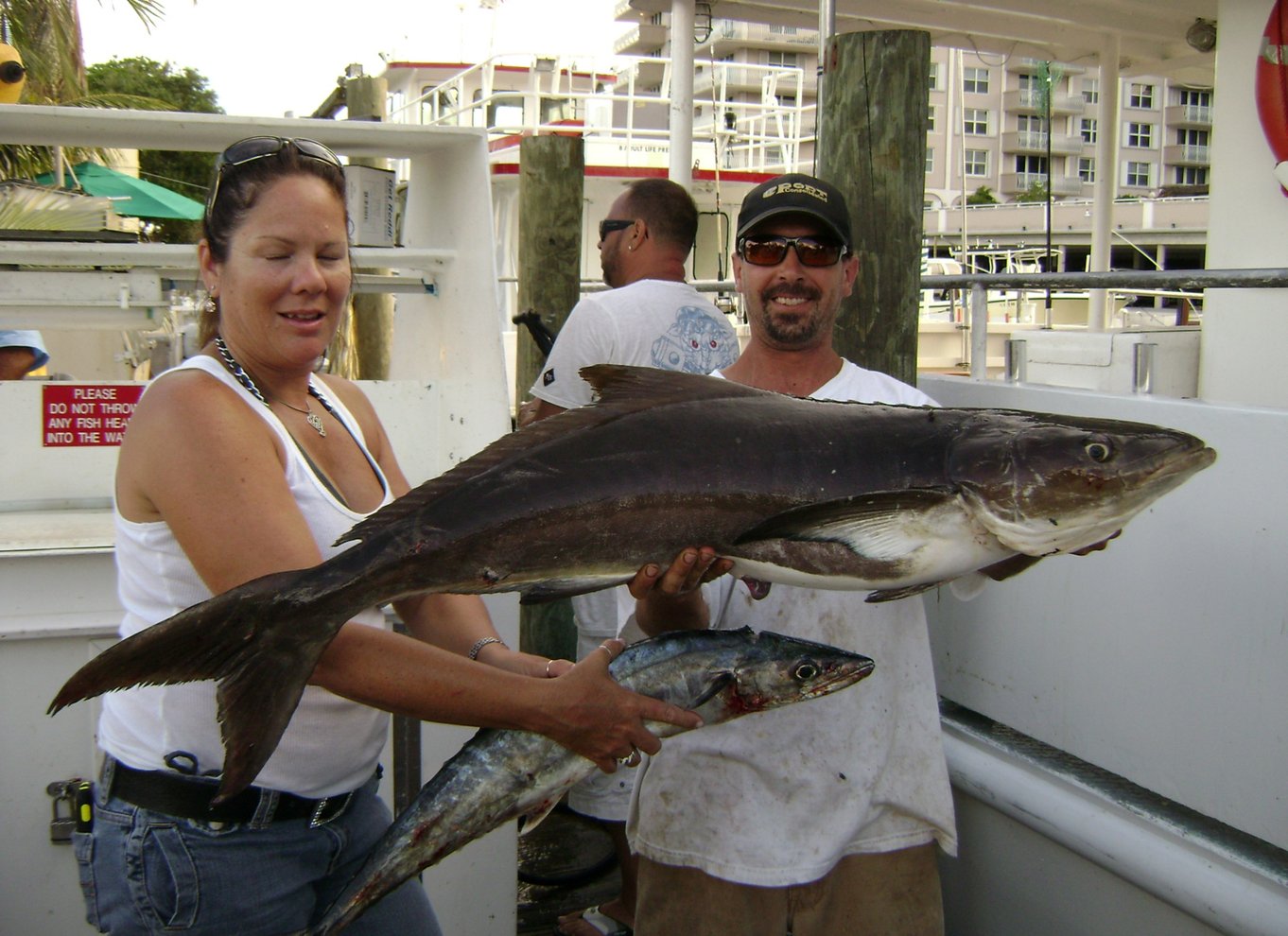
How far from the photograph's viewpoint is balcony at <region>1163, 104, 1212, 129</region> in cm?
7662

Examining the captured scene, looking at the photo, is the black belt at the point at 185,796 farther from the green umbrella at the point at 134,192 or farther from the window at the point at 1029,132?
the window at the point at 1029,132

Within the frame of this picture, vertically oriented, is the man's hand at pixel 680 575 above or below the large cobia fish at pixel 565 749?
above

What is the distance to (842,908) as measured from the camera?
8.31 feet

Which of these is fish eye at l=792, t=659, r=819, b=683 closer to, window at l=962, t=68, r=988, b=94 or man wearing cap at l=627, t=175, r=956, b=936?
man wearing cap at l=627, t=175, r=956, b=936

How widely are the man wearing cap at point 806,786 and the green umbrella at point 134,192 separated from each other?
1448 cm

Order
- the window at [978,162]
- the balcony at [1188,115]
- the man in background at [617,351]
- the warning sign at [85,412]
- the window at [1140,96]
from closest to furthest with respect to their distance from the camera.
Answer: the warning sign at [85,412] → the man in background at [617,351] → the window at [1140,96] → the balcony at [1188,115] → the window at [978,162]

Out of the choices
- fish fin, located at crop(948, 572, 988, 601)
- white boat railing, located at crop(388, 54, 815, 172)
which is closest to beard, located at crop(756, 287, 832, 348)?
fish fin, located at crop(948, 572, 988, 601)

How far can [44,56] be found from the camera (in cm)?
1666

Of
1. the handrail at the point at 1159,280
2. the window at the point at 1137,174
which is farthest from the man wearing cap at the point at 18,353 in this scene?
the window at the point at 1137,174

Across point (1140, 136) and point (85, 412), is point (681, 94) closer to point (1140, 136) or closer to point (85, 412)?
point (85, 412)

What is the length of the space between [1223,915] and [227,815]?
2203 millimetres

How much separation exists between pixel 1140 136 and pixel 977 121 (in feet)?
39.6

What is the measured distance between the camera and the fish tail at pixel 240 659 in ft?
5.67

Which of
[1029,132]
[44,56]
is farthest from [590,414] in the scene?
[1029,132]
